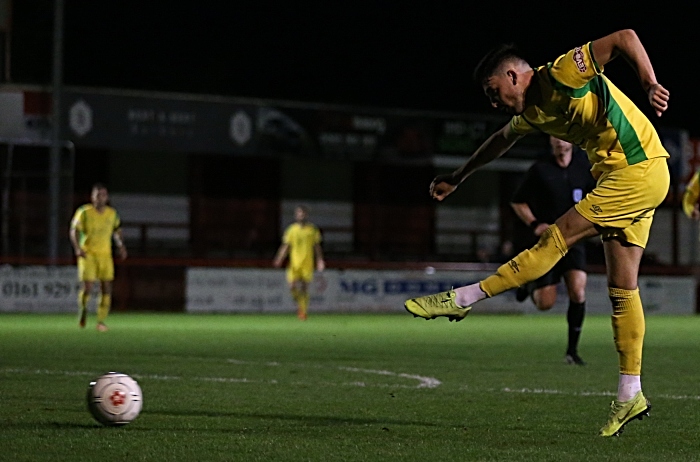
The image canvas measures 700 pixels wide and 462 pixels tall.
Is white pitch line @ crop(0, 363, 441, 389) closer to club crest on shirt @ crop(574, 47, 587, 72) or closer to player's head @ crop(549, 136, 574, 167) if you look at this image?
player's head @ crop(549, 136, 574, 167)

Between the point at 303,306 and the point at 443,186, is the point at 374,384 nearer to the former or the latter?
the point at 443,186

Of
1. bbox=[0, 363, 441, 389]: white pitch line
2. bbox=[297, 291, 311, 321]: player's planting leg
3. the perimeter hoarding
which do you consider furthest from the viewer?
the perimeter hoarding

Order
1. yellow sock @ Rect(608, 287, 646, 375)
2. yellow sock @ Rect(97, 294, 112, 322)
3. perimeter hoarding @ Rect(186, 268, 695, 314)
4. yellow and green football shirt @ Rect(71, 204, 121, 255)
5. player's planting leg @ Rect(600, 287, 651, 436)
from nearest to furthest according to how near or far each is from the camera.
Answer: player's planting leg @ Rect(600, 287, 651, 436), yellow sock @ Rect(608, 287, 646, 375), yellow sock @ Rect(97, 294, 112, 322), yellow and green football shirt @ Rect(71, 204, 121, 255), perimeter hoarding @ Rect(186, 268, 695, 314)

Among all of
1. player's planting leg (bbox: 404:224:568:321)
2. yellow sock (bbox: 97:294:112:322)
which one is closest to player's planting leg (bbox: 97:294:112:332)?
yellow sock (bbox: 97:294:112:322)

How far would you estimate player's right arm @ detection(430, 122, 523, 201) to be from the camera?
7397 mm

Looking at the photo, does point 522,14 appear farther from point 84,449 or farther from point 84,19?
point 84,449

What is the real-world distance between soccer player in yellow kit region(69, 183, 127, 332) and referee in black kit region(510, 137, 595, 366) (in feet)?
27.4

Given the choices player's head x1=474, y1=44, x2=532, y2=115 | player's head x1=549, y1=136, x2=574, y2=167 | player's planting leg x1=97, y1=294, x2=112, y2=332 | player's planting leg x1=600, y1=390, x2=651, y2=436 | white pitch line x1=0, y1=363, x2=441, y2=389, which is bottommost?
white pitch line x1=0, y1=363, x2=441, y2=389

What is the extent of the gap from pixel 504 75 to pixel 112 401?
263cm

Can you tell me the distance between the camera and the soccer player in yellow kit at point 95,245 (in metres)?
19.5

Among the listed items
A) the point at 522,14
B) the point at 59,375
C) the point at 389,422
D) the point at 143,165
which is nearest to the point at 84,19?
the point at 143,165

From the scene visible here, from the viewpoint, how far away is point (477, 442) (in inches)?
265

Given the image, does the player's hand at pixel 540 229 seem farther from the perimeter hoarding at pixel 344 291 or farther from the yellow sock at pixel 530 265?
the perimeter hoarding at pixel 344 291

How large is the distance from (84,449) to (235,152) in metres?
25.7
